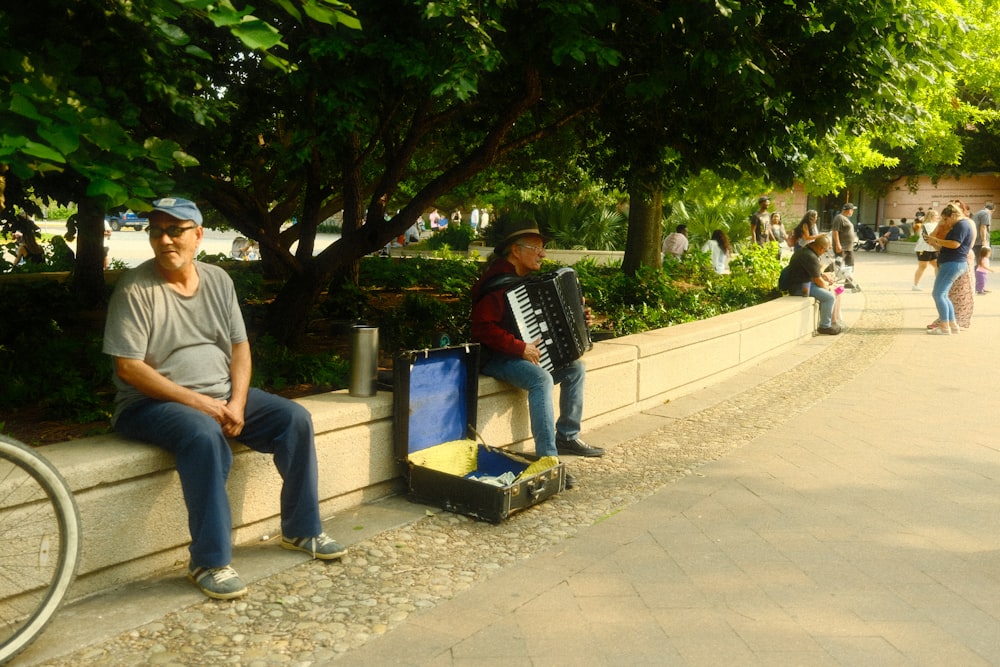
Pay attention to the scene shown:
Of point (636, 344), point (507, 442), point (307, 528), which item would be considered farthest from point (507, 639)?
point (636, 344)

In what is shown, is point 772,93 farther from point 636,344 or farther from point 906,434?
point 906,434

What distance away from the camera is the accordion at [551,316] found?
566 centimetres

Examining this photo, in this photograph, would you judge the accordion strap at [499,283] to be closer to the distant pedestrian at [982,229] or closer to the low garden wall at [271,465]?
the low garden wall at [271,465]

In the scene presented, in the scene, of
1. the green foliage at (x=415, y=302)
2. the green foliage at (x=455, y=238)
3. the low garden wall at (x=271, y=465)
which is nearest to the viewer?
the low garden wall at (x=271, y=465)

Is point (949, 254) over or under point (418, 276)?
over

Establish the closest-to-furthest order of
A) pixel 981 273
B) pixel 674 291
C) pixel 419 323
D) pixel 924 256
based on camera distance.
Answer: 1. pixel 419 323
2. pixel 674 291
3. pixel 924 256
4. pixel 981 273

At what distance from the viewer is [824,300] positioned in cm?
1237

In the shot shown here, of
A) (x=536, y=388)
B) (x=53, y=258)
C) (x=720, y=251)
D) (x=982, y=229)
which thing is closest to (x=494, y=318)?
(x=536, y=388)

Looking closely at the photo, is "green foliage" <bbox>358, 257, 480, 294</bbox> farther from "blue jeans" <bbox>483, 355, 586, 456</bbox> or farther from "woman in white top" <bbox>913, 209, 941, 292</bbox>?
"woman in white top" <bbox>913, 209, 941, 292</bbox>

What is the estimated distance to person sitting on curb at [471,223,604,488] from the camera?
5.55 m

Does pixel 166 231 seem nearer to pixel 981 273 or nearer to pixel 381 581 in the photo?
pixel 381 581

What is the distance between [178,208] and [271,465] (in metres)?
1.27

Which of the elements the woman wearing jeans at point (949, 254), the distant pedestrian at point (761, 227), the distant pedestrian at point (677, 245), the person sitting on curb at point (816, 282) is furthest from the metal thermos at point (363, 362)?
the distant pedestrian at point (761, 227)

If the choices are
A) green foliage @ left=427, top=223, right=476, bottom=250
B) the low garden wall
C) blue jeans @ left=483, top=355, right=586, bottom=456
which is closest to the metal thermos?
the low garden wall
